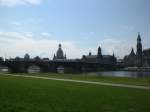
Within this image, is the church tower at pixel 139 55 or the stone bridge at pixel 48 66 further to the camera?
the church tower at pixel 139 55

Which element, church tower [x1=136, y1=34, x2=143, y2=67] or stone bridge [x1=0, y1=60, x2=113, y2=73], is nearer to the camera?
stone bridge [x1=0, y1=60, x2=113, y2=73]

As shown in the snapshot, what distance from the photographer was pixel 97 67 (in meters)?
155

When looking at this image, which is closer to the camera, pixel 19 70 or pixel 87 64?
pixel 19 70

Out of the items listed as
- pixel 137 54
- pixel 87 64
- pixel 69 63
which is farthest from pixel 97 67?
pixel 137 54

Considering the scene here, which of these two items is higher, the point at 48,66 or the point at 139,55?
the point at 139,55

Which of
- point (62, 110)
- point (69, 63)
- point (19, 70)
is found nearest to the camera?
point (62, 110)

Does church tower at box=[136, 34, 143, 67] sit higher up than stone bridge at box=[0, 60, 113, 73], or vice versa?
church tower at box=[136, 34, 143, 67]

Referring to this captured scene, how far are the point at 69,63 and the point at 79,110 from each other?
121 metres

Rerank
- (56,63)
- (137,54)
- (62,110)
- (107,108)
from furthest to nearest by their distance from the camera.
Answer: (137,54) → (56,63) → (107,108) → (62,110)

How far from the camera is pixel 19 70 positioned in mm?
102250

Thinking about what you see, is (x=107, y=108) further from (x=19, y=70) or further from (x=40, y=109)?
(x=19, y=70)

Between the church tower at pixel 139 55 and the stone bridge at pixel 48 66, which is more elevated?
the church tower at pixel 139 55

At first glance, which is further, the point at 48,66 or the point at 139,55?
the point at 139,55

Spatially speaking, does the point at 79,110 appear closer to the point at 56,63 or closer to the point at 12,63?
the point at 12,63
